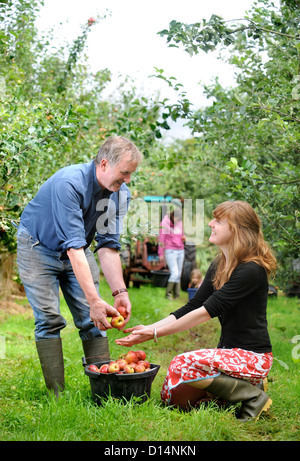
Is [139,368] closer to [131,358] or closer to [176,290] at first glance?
[131,358]

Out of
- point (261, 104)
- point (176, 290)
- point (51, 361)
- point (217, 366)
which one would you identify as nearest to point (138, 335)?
point (217, 366)

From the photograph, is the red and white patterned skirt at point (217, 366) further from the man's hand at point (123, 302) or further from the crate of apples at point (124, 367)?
the man's hand at point (123, 302)

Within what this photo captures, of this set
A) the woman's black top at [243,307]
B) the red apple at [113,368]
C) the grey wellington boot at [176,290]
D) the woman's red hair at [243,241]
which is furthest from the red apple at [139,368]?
the grey wellington boot at [176,290]

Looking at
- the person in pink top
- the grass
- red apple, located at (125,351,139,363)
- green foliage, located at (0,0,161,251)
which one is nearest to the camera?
the grass

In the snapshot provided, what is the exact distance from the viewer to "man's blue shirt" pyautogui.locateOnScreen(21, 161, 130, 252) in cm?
346

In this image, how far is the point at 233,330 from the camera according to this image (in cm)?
355

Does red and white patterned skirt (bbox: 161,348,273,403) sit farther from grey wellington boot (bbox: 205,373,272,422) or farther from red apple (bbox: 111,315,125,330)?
red apple (bbox: 111,315,125,330)

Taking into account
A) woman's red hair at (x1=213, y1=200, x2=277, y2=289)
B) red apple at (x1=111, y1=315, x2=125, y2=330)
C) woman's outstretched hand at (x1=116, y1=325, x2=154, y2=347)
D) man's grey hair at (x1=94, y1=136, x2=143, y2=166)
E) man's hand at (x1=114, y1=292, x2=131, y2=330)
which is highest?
man's grey hair at (x1=94, y1=136, x2=143, y2=166)

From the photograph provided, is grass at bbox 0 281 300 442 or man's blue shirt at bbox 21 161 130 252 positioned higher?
man's blue shirt at bbox 21 161 130 252

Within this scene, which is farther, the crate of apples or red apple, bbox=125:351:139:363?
red apple, bbox=125:351:139:363

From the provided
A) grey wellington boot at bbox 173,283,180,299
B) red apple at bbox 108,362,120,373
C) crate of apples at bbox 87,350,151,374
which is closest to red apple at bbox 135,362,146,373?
crate of apples at bbox 87,350,151,374

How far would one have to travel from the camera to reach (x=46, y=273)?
3699mm

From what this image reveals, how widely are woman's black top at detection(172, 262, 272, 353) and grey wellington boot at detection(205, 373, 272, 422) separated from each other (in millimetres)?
239

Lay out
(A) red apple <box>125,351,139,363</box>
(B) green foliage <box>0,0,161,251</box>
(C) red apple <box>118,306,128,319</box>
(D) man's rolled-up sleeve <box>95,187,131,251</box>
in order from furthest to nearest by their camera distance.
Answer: (B) green foliage <box>0,0,161,251</box>, (D) man's rolled-up sleeve <box>95,187,131,251</box>, (C) red apple <box>118,306,128,319</box>, (A) red apple <box>125,351,139,363</box>
